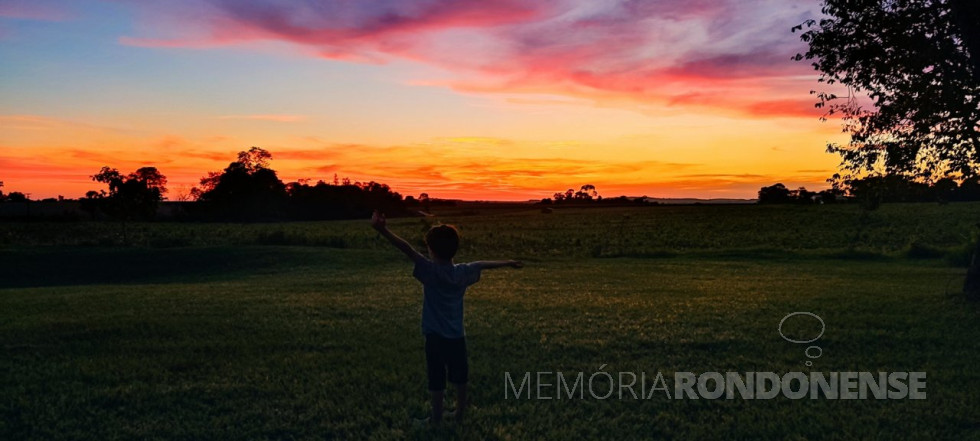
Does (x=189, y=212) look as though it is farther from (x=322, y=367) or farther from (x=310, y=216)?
(x=322, y=367)

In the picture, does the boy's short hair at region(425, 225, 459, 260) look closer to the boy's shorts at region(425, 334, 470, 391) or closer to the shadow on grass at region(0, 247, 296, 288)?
the boy's shorts at region(425, 334, 470, 391)

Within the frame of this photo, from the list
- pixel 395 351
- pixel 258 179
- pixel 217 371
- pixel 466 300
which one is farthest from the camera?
pixel 258 179

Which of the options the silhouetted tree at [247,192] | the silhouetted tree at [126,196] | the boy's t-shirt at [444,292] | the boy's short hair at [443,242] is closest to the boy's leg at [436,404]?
the boy's t-shirt at [444,292]

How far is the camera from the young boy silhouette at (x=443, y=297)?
707cm

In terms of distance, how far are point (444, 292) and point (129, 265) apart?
3357 cm

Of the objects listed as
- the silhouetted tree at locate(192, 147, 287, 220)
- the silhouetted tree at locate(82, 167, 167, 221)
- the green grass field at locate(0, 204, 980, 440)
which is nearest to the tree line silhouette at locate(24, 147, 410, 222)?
the silhouetted tree at locate(192, 147, 287, 220)

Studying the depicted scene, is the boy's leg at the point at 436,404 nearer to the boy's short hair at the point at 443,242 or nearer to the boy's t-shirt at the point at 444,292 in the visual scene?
the boy's t-shirt at the point at 444,292

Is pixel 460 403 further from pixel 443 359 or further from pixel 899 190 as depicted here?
pixel 899 190

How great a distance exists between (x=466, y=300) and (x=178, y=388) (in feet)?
34.5

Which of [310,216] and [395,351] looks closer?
[395,351]

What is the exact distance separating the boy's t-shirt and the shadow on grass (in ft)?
86.4

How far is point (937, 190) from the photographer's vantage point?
17.7 meters

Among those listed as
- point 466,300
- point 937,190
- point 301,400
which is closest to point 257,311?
point 466,300

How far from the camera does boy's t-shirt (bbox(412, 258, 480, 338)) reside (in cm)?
706
